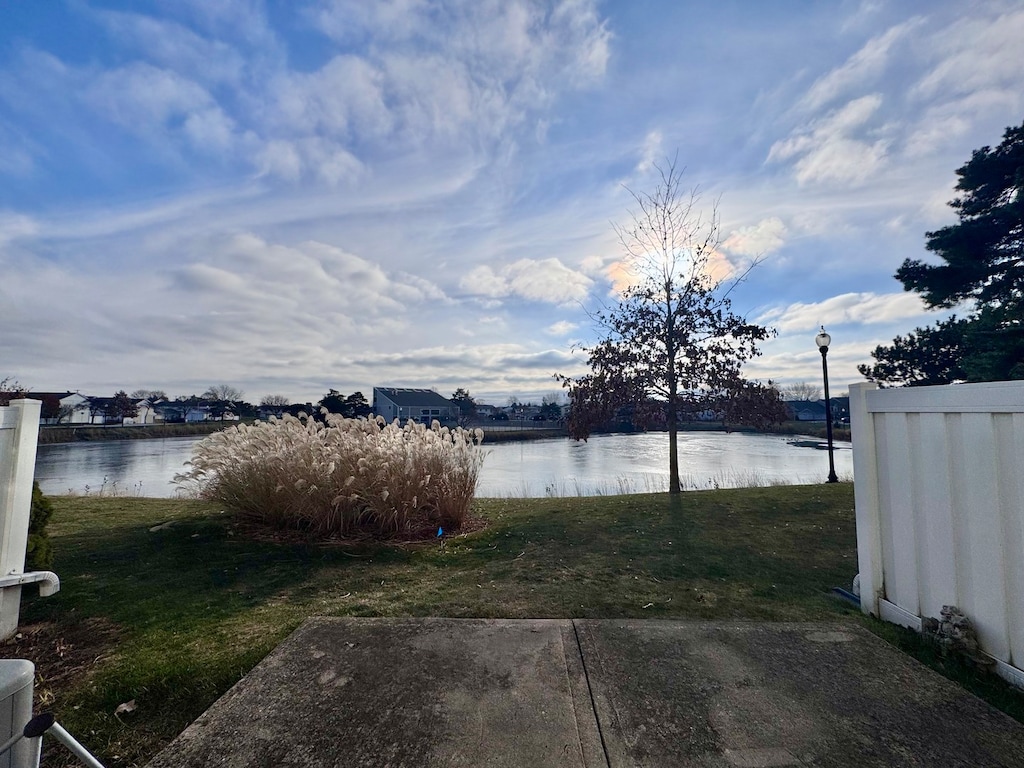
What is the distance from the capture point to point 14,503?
88.4 inches

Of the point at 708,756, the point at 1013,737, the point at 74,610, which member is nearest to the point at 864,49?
the point at 1013,737

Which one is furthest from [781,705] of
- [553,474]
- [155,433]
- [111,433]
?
[111,433]

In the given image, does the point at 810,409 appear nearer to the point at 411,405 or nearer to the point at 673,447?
the point at 411,405

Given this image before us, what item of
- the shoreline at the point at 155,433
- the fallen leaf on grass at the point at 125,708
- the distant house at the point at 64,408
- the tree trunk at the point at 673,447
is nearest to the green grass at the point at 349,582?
the fallen leaf on grass at the point at 125,708

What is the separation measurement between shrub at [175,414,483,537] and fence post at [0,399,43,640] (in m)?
1.82

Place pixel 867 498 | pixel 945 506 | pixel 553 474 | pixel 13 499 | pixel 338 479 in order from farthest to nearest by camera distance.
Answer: pixel 553 474
pixel 338 479
pixel 867 498
pixel 13 499
pixel 945 506

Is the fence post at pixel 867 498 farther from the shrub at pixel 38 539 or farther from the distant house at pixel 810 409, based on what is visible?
the distant house at pixel 810 409

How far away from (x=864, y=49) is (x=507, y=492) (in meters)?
8.78

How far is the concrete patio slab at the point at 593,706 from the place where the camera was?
1.36 m

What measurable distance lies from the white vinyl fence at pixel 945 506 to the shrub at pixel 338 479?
344 centimetres

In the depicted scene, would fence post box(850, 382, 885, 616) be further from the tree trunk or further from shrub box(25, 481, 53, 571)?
shrub box(25, 481, 53, 571)

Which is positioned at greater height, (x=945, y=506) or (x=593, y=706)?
(x=945, y=506)

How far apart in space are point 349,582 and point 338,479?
1.38m

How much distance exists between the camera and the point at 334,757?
52.9 inches
